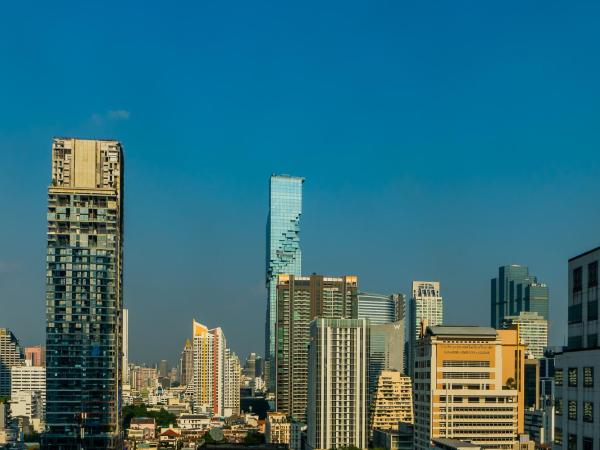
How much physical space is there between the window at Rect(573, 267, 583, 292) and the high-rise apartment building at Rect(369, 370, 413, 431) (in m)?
117

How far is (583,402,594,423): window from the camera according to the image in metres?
26.0

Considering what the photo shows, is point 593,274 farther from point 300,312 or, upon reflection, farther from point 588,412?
point 300,312

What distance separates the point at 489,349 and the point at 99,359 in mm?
43595

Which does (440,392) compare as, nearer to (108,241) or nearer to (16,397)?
(108,241)

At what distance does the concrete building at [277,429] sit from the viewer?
145 metres

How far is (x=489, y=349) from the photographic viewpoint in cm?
9125

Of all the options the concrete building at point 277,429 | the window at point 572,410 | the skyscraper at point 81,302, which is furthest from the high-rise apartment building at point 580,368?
the concrete building at point 277,429

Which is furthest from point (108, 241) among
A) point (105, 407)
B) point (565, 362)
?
point (565, 362)

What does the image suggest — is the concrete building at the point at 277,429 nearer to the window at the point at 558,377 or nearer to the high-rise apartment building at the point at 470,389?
the high-rise apartment building at the point at 470,389

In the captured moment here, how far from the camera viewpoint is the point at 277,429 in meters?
146

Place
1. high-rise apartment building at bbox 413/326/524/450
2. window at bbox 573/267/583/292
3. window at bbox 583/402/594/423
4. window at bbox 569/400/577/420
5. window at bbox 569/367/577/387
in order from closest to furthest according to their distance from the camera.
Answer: window at bbox 583/402/594/423 → window at bbox 569/400/577/420 → window at bbox 569/367/577/387 → window at bbox 573/267/583/292 → high-rise apartment building at bbox 413/326/524/450

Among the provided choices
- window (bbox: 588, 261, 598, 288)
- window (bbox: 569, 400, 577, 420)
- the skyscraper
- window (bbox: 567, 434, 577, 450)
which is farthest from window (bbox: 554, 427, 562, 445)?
the skyscraper

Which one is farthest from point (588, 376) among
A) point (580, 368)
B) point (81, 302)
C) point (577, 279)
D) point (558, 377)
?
point (81, 302)

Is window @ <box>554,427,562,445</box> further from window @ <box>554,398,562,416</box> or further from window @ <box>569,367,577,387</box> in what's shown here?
window @ <box>569,367,577,387</box>
